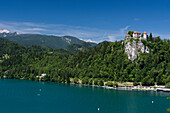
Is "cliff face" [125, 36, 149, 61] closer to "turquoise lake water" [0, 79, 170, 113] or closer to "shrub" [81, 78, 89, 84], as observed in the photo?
"shrub" [81, 78, 89, 84]

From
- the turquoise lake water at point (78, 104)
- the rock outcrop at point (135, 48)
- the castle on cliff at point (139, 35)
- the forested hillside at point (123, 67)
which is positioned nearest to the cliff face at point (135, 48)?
the rock outcrop at point (135, 48)

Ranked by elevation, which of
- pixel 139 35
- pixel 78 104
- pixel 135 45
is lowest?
pixel 78 104

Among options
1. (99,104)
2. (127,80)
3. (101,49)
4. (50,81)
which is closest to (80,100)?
(99,104)

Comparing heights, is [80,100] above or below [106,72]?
below

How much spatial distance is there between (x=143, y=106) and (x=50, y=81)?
4258 inches

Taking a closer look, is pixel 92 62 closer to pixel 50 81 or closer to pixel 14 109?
pixel 50 81

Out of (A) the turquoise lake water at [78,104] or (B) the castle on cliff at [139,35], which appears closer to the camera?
(A) the turquoise lake water at [78,104]

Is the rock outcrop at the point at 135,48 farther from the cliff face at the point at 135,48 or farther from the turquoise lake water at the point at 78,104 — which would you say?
the turquoise lake water at the point at 78,104

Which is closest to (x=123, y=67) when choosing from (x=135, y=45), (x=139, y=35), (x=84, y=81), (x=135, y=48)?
(x=135, y=48)

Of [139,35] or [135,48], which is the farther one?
[139,35]

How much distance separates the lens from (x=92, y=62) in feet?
627

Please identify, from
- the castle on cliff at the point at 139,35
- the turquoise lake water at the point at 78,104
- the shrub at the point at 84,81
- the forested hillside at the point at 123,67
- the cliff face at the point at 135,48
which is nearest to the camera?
the turquoise lake water at the point at 78,104

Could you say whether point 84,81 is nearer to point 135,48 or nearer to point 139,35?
point 135,48

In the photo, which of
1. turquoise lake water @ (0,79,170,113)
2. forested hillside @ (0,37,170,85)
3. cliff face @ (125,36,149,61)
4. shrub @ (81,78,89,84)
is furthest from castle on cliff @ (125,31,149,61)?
turquoise lake water @ (0,79,170,113)
